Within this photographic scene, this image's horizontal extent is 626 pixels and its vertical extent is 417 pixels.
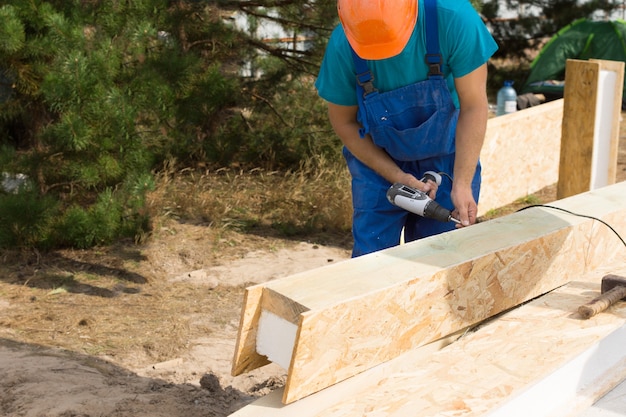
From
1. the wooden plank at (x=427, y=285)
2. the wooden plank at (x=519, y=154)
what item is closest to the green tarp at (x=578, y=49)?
the wooden plank at (x=519, y=154)

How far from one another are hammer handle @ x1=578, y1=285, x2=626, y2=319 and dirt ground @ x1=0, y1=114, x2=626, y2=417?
1620mm

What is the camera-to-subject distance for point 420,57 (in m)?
3.45

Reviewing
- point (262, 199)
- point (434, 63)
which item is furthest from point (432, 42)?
point (262, 199)

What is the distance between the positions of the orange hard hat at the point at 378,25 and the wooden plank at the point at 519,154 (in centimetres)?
376

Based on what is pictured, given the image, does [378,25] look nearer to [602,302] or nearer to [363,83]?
[363,83]

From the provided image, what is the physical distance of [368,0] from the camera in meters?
3.15

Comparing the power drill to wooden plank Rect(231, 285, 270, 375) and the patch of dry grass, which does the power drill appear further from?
the patch of dry grass

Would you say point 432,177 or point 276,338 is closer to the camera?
point 276,338

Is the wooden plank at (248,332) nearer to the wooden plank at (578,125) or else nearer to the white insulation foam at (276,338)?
the white insulation foam at (276,338)

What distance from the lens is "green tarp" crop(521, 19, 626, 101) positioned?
491 inches

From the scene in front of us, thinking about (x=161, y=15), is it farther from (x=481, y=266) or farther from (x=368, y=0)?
(x=481, y=266)

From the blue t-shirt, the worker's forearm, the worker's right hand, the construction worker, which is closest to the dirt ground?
the construction worker

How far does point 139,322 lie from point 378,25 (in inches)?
98.3

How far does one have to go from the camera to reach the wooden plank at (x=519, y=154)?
711cm
